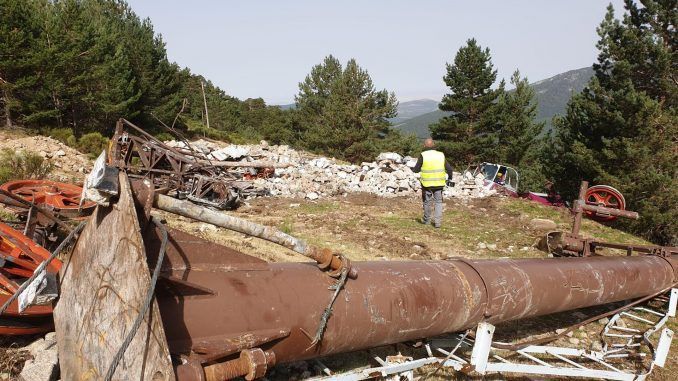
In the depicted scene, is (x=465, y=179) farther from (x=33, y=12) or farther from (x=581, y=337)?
(x=33, y=12)

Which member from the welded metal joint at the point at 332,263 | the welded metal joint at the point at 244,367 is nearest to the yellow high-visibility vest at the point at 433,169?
the welded metal joint at the point at 332,263

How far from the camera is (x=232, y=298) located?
2.14 m

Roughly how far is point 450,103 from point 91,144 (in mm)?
20274

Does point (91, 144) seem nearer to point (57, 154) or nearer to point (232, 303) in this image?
point (57, 154)

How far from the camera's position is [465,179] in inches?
656

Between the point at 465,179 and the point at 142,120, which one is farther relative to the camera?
the point at 142,120

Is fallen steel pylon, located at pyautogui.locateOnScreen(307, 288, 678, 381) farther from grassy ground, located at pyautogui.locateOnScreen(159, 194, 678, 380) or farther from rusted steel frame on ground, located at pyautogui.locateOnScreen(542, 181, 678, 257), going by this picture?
rusted steel frame on ground, located at pyautogui.locateOnScreen(542, 181, 678, 257)

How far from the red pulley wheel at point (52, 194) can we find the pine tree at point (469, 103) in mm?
23119

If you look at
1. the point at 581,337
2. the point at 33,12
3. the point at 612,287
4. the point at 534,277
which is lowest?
the point at 581,337

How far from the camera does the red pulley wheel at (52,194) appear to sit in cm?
568

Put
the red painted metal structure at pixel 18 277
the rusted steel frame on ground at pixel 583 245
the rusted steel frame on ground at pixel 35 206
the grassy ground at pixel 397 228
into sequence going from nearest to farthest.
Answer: the red painted metal structure at pixel 18 277
the rusted steel frame on ground at pixel 35 206
the rusted steel frame on ground at pixel 583 245
the grassy ground at pixel 397 228

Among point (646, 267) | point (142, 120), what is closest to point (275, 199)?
point (646, 267)

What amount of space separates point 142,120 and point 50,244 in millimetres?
24143

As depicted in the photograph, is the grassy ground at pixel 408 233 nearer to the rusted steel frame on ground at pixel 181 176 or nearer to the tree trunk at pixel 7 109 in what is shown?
the rusted steel frame on ground at pixel 181 176
